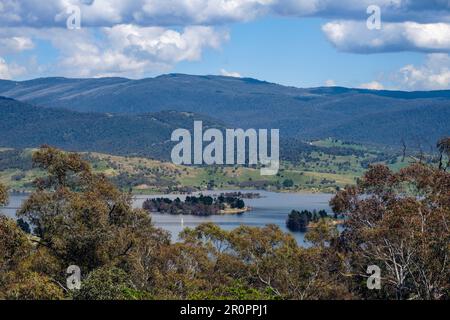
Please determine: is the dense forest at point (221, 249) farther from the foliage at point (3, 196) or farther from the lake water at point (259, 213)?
the lake water at point (259, 213)

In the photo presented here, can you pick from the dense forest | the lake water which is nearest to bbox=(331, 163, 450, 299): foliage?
the dense forest

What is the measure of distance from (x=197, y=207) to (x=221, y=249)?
98.1m

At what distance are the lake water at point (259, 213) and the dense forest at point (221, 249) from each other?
1661 inches

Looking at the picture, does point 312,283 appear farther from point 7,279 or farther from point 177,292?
point 7,279

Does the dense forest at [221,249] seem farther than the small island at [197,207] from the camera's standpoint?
No

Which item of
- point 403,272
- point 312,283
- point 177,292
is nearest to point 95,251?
point 177,292

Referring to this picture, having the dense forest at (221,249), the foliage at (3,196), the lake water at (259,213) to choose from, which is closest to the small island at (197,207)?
the lake water at (259,213)

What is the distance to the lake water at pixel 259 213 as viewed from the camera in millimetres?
107137

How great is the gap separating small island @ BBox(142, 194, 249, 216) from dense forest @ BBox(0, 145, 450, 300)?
97.1 meters

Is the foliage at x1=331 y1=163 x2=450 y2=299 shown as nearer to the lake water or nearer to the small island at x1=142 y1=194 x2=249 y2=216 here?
the lake water

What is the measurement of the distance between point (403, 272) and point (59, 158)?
15811 millimetres

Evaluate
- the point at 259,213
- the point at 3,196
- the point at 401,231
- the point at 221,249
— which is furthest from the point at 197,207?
the point at 401,231
